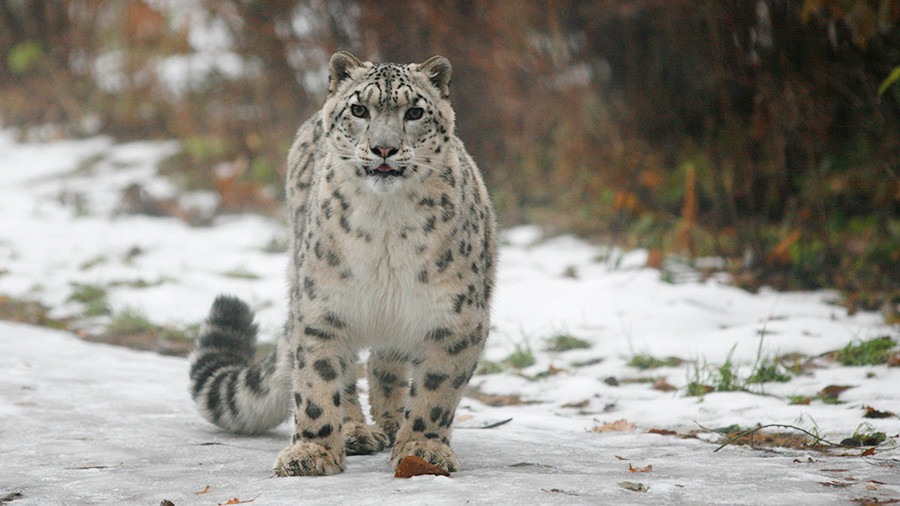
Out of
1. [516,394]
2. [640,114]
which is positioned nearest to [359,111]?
[516,394]

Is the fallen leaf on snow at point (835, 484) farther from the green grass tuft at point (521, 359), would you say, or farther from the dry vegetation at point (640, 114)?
the dry vegetation at point (640, 114)

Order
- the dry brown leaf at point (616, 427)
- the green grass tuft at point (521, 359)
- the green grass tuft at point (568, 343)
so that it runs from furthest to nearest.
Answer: the green grass tuft at point (568, 343)
the green grass tuft at point (521, 359)
the dry brown leaf at point (616, 427)

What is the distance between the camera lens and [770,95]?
8109mm

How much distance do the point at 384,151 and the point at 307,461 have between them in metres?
1.18

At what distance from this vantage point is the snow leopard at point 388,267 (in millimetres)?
4324

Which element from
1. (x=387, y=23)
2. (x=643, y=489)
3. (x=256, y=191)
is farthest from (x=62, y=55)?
(x=643, y=489)

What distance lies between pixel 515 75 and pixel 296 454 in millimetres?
6910

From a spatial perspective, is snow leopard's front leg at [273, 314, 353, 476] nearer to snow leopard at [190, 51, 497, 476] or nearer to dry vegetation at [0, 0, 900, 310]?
snow leopard at [190, 51, 497, 476]

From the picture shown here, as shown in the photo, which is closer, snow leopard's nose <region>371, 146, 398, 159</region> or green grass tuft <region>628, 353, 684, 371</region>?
snow leopard's nose <region>371, 146, 398, 159</region>

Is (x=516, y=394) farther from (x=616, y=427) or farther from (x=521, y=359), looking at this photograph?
(x=616, y=427)

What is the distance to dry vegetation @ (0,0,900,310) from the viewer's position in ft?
26.0

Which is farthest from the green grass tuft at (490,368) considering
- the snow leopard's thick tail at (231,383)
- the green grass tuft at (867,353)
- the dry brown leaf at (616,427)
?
the green grass tuft at (867,353)

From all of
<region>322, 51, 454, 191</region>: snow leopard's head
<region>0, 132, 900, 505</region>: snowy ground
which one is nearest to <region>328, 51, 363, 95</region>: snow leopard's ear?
<region>322, 51, 454, 191</region>: snow leopard's head

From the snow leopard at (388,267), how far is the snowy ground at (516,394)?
0.23 meters
